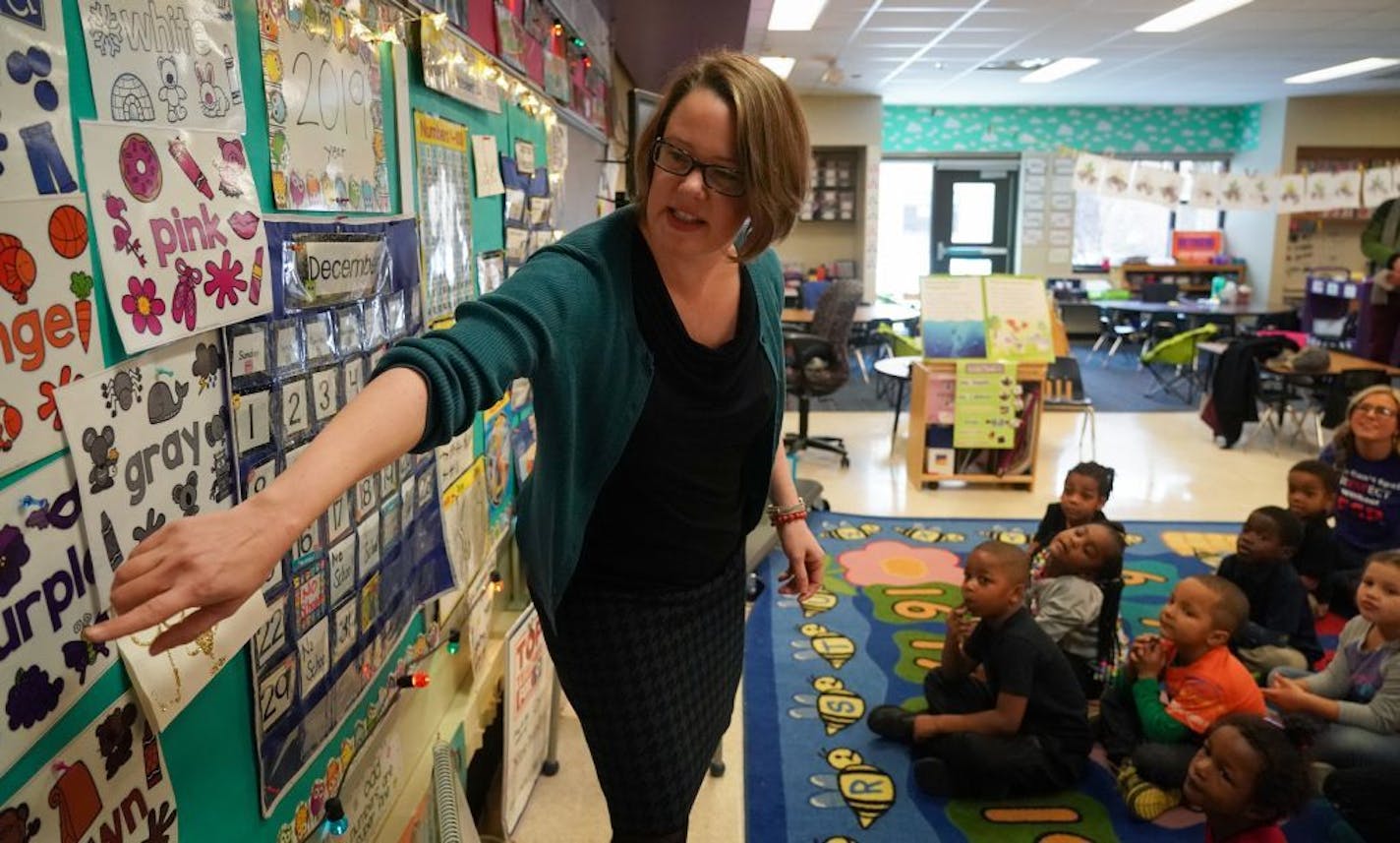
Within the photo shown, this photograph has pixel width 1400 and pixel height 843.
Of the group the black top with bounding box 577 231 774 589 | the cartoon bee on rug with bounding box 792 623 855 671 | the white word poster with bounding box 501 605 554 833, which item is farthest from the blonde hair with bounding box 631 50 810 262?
the cartoon bee on rug with bounding box 792 623 855 671

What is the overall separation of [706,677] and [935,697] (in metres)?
1.71

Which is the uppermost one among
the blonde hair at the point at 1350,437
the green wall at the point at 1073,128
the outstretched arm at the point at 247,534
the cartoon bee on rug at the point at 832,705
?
the green wall at the point at 1073,128

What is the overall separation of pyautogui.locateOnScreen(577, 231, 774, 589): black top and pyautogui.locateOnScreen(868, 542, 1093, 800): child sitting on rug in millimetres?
1471

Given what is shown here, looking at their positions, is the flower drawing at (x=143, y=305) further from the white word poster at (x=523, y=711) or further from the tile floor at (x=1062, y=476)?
the tile floor at (x=1062, y=476)

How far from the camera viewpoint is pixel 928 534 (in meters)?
4.54

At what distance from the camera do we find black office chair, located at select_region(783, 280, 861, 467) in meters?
5.74

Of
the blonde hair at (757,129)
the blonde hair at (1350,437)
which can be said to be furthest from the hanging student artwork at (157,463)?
the blonde hair at (1350,437)

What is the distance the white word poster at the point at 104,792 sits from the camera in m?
0.76

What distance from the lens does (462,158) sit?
1.99m

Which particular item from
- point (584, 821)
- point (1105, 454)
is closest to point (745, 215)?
point (584, 821)

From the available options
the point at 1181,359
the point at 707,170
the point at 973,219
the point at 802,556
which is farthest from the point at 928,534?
the point at 973,219

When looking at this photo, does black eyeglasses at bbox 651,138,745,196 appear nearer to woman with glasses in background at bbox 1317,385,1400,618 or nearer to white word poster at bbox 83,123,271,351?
white word poster at bbox 83,123,271,351

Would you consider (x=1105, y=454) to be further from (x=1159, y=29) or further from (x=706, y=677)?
(x=706, y=677)

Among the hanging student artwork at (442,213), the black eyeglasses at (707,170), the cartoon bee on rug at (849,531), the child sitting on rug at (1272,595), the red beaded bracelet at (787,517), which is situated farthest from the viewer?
the cartoon bee on rug at (849,531)
